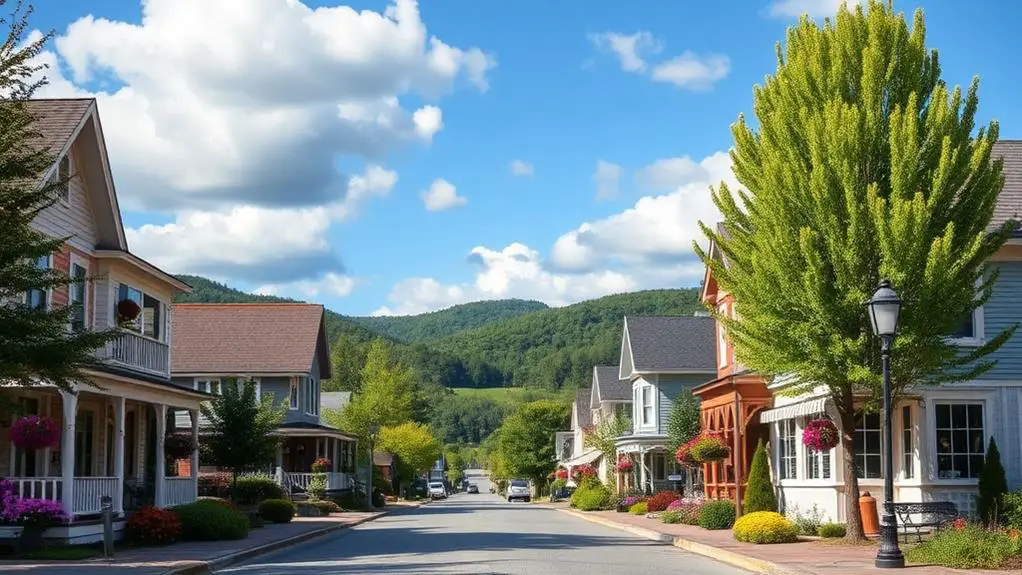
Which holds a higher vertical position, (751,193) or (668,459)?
(751,193)

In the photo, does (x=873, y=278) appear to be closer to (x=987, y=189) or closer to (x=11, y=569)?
(x=987, y=189)

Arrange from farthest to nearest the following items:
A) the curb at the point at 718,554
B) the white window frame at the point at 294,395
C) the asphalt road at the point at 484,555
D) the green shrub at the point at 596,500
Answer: the green shrub at the point at 596,500 < the white window frame at the point at 294,395 < the asphalt road at the point at 484,555 < the curb at the point at 718,554

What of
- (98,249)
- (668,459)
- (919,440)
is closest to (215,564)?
(98,249)

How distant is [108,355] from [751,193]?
1543cm

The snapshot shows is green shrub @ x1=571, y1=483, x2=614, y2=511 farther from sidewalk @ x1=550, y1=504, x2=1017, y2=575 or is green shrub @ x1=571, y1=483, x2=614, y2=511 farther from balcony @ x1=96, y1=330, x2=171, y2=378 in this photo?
balcony @ x1=96, y1=330, x2=171, y2=378

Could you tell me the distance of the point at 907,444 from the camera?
1038 inches

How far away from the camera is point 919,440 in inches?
1016

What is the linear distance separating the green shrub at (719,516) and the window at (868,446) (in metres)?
5.18

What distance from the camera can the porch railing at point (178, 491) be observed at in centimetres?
3128

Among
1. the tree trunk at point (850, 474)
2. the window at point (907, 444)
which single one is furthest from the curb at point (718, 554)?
the window at point (907, 444)

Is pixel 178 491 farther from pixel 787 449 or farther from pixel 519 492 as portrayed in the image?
pixel 519 492

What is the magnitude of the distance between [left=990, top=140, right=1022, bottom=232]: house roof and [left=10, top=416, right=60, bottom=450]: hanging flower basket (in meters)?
20.3

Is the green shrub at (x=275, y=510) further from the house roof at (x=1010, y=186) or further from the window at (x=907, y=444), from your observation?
the house roof at (x=1010, y=186)

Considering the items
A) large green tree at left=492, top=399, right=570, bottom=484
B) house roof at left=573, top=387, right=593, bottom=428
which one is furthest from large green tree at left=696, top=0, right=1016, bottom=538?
house roof at left=573, top=387, right=593, bottom=428
